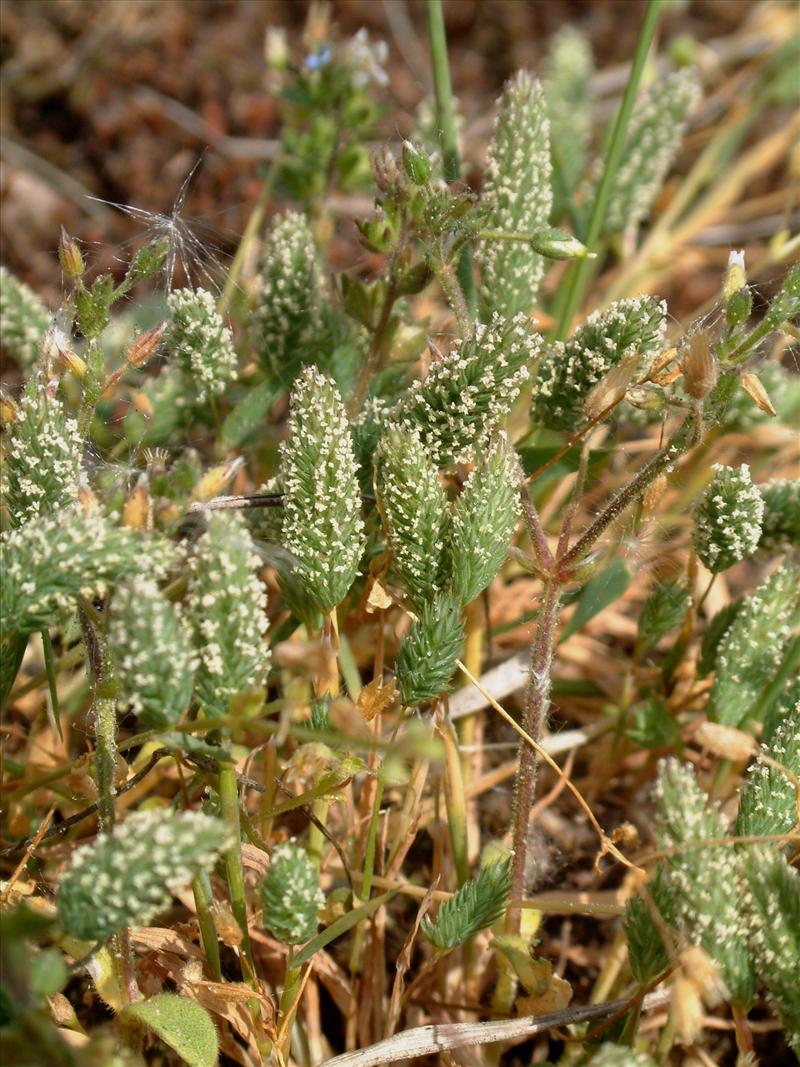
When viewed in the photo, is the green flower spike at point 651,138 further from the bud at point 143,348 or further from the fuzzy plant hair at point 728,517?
the bud at point 143,348

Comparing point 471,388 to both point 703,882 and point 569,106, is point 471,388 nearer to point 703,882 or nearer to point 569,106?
point 703,882

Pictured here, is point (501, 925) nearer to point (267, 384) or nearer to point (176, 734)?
point (176, 734)

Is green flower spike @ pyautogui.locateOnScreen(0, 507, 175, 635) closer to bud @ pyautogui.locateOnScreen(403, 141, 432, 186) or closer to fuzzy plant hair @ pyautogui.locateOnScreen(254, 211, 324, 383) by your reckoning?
bud @ pyautogui.locateOnScreen(403, 141, 432, 186)

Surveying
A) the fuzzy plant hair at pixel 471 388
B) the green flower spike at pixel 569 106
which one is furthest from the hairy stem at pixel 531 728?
the green flower spike at pixel 569 106

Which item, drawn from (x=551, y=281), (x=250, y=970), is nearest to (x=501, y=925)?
(x=250, y=970)

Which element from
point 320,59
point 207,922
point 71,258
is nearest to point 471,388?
point 71,258

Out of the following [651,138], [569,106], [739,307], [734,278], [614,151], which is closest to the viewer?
[739,307]
